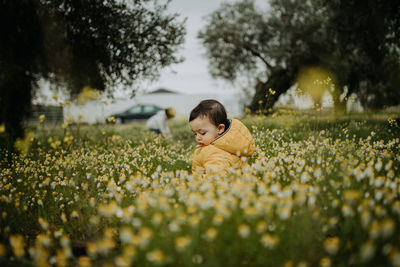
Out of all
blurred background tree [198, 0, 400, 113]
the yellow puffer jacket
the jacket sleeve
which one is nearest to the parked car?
blurred background tree [198, 0, 400, 113]

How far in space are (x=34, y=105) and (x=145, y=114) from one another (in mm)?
20162

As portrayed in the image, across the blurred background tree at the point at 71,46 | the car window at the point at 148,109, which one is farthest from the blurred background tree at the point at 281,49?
the car window at the point at 148,109

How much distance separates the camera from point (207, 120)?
4484mm

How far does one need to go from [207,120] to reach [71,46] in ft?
21.6

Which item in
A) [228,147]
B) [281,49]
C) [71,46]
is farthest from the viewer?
[281,49]

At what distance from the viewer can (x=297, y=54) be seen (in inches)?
758

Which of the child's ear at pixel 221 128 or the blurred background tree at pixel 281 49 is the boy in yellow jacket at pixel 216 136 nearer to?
the child's ear at pixel 221 128

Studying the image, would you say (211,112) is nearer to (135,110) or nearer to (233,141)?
(233,141)

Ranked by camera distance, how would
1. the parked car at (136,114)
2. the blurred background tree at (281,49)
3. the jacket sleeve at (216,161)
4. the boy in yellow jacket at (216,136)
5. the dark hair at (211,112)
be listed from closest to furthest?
the jacket sleeve at (216,161) < the boy in yellow jacket at (216,136) < the dark hair at (211,112) < the blurred background tree at (281,49) < the parked car at (136,114)

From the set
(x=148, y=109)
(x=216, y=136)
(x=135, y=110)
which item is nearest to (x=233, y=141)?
(x=216, y=136)

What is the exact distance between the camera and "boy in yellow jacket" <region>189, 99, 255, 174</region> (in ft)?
14.0

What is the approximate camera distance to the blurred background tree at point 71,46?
7969mm

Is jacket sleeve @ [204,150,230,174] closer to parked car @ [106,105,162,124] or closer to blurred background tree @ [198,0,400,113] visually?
blurred background tree @ [198,0,400,113]

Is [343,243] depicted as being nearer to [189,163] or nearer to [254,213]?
[254,213]
